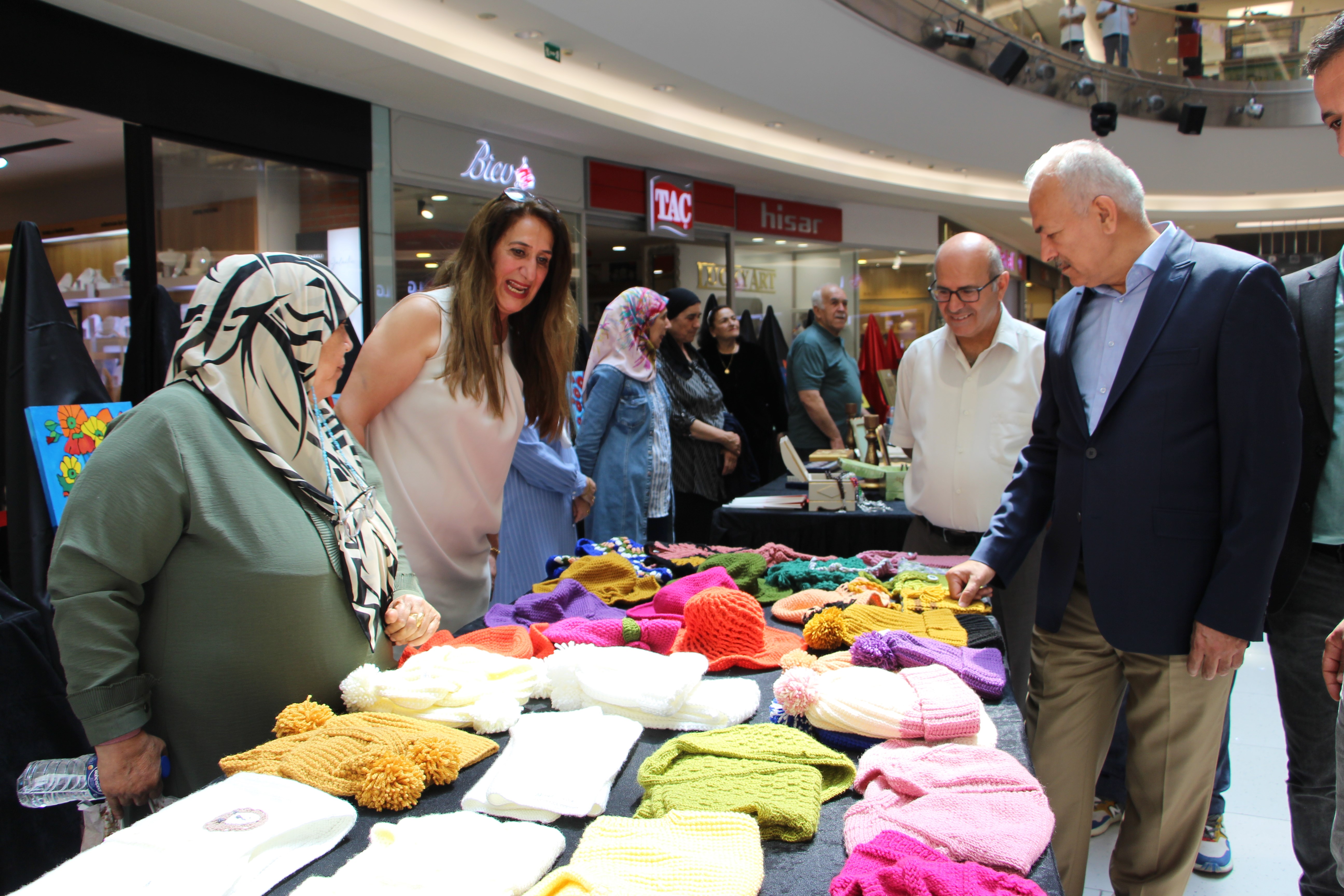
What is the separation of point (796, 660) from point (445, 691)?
2.08 ft

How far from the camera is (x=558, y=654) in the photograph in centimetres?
146

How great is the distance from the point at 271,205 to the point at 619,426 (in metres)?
2.87

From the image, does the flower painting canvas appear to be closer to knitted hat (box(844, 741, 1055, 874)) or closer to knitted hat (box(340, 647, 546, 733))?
knitted hat (box(340, 647, 546, 733))

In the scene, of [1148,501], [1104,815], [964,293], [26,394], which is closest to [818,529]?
[964,293]

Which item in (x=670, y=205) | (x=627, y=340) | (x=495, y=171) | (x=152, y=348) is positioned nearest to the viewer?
(x=152, y=348)

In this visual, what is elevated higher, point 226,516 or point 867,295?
point 867,295

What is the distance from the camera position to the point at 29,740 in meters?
1.74

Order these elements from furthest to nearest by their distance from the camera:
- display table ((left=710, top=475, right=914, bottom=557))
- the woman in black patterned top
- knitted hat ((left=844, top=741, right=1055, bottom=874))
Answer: the woman in black patterned top
display table ((left=710, top=475, right=914, bottom=557))
knitted hat ((left=844, top=741, right=1055, bottom=874))

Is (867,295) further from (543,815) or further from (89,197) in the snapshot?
(543,815)

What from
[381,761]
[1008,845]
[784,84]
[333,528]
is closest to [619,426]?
[333,528]

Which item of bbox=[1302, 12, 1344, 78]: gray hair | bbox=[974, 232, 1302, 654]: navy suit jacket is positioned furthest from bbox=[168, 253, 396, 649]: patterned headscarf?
bbox=[1302, 12, 1344, 78]: gray hair

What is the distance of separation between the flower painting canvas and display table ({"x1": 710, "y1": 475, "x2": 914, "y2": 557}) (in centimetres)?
216

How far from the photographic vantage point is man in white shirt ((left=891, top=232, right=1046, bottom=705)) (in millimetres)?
2516

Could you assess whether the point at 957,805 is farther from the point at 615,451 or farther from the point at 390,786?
the point at 615,451
